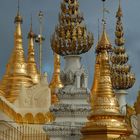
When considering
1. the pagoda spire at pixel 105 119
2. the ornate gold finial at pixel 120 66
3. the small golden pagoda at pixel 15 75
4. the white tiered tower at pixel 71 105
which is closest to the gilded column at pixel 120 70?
the ornate gold finial at pixel 120 66

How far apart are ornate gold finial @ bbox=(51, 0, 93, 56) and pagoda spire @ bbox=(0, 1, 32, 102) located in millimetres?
5712

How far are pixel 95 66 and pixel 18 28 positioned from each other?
381cm

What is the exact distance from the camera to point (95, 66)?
28.4 m

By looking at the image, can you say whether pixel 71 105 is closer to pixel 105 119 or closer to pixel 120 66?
pixel 105 119

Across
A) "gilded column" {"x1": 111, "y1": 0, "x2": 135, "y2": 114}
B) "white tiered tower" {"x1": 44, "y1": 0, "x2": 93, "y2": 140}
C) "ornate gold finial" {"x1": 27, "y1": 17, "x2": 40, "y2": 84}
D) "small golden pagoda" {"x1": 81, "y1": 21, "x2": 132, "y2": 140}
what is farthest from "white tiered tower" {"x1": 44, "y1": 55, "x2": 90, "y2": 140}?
"ornate gold finial" {"x1": 27, "y1": 17, "x2": 40, "y2": 84}

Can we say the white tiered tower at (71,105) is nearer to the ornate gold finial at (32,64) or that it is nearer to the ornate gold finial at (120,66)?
the ornate gold finial at (120,66)

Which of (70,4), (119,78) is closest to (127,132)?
(70,4)

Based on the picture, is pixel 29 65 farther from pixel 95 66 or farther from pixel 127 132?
pixel 127 132

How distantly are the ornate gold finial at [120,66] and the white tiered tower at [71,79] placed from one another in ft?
19.4

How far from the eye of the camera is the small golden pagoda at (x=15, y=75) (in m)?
27.1

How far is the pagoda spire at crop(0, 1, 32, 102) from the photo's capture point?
27.1 metres

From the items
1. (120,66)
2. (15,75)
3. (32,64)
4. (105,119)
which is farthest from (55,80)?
(105,119)

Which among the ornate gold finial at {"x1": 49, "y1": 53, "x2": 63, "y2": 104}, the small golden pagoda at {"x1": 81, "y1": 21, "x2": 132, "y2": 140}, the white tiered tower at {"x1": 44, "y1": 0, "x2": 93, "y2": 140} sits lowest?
the small golden pagoda at {"x1": 81, "y1": 21, "x2": 132, "y2": 140}

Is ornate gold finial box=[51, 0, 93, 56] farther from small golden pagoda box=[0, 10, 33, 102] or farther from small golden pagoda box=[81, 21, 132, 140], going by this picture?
small golden pagoda box=[0, 10, 33, 102]
